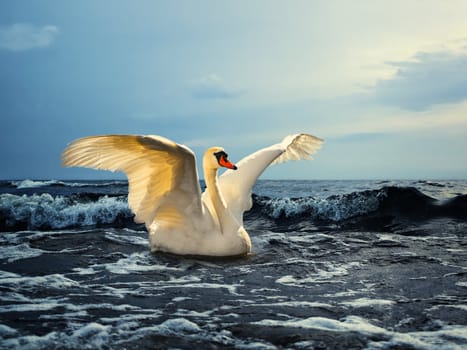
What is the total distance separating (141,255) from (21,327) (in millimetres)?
3850

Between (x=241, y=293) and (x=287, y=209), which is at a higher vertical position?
(x=287, y=209)

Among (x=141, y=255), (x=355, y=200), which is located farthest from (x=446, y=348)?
(x=355, y=200)

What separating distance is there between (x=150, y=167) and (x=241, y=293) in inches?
92.6

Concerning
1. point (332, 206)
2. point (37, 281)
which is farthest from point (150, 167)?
point (332, 206)

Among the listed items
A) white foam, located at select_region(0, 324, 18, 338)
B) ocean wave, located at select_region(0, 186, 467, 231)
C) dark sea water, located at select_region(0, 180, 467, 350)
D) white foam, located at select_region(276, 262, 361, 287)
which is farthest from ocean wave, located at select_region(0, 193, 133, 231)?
white foam, located at select_region(0, 324, 18, 338)

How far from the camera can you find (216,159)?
314 inches

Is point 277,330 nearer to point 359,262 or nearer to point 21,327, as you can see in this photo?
point 21,327

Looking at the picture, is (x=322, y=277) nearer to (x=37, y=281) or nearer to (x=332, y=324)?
(x=332, y=324)

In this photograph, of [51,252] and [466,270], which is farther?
[51,252]

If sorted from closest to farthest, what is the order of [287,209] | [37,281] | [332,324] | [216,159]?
[332,324] → [37,281] → [216,159] → [287,209]

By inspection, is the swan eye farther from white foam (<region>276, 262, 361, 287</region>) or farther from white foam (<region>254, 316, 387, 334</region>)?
white foam (<region>254, 316, 387, 334</region>)

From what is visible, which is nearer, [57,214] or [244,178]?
[244,178]

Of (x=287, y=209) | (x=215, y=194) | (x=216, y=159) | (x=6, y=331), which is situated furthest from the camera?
(x=287, y=209)

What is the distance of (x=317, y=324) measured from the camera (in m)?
4.79
